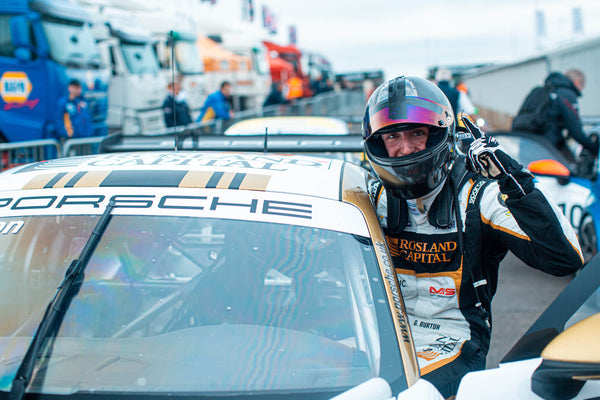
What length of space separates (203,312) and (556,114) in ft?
21.4

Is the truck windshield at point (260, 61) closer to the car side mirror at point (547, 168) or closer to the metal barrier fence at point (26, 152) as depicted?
the metal barrier fence at point (26, 152)

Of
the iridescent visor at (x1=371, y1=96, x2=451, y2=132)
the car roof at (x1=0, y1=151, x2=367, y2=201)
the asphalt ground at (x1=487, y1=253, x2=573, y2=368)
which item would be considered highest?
the iridescent visor at (x1=371, y1=96, x2=451, y2=132)

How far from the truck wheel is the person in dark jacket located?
5.11 ft

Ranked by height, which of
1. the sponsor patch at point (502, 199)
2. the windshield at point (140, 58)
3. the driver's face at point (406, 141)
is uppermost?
the windshield at point (140, 58)

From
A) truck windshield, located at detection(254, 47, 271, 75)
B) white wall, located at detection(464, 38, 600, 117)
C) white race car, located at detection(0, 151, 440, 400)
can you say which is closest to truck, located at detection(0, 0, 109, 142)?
white race car, located at detection(0, 151, 440, 400)

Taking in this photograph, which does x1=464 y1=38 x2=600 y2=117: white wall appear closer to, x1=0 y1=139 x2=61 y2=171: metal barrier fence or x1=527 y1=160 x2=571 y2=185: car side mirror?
x1=527 y1=160 x2=571 y2=185: car side mirror

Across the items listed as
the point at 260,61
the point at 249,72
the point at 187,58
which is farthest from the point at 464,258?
Answer: the point at 260,61

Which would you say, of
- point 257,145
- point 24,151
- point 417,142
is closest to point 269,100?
point 24,151

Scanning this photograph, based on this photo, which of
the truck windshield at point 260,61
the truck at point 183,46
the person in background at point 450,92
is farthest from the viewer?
the truck windshield at point 260,61

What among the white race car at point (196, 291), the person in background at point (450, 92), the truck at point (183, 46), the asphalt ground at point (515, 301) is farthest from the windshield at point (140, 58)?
the white race car at point (196, 291)

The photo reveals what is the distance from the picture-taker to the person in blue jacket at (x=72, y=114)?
38.0 feet

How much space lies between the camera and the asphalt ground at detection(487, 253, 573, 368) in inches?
173

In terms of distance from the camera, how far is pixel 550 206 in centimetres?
208

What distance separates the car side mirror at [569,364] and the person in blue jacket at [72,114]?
11414 mm
